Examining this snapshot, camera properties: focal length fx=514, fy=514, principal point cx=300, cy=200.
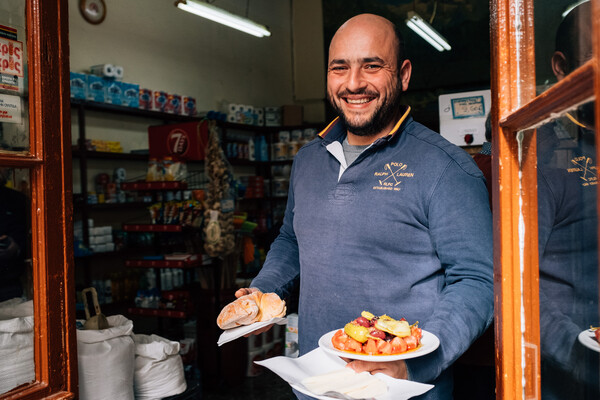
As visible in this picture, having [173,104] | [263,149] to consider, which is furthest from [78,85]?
[263,149]

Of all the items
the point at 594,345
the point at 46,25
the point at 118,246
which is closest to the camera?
the point at 594,345

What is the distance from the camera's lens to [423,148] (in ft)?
5.05

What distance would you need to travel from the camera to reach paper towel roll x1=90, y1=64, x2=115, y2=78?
Result: 536 centimetres

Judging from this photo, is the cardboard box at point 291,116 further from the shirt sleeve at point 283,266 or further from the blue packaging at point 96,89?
the shirt sleeve at point 283,266

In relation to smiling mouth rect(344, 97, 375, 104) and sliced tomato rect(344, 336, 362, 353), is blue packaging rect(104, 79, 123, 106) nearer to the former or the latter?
smiling mouth rect(344, 97, 375, 104)

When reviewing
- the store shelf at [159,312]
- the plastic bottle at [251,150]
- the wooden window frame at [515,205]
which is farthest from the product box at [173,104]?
the wooden window frame at [515,205]


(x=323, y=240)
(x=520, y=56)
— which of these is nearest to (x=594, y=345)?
(x=520, y=56)

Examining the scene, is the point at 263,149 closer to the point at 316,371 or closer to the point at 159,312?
the point at 159,312

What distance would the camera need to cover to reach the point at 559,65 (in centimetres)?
63

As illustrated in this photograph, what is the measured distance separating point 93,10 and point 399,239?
5.45 meters

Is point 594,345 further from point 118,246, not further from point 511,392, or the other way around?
point 118,246

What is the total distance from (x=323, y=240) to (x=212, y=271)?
11.5 ft

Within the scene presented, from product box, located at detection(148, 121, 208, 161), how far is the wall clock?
5.19ft

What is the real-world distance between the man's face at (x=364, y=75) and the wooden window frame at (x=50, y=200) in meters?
0.80
